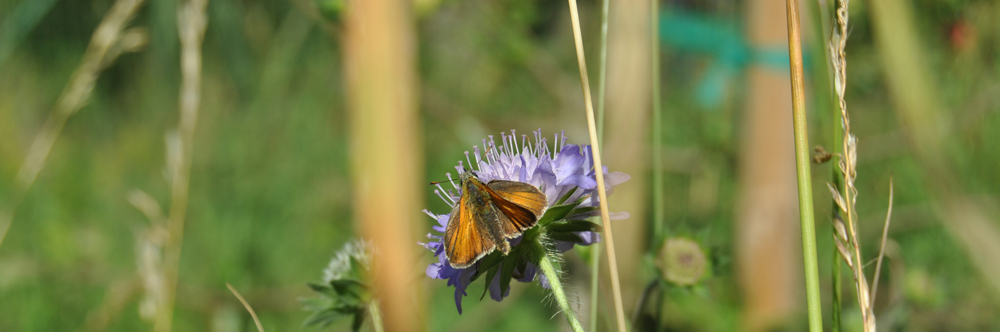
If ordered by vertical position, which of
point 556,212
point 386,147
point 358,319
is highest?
point 386,147

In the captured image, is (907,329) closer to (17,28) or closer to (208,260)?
(208,260)

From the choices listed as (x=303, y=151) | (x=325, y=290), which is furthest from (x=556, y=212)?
(x=303, y=151)

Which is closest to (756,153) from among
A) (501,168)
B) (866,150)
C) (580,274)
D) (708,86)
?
(580,274)

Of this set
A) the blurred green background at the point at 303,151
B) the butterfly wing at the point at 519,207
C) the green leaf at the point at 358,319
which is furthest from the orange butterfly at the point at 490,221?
the blurred green background at the point at 303,151

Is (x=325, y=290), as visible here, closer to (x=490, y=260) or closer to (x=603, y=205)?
(x=490, y=260)

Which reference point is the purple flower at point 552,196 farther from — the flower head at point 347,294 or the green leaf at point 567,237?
the flower head at point 347,294
